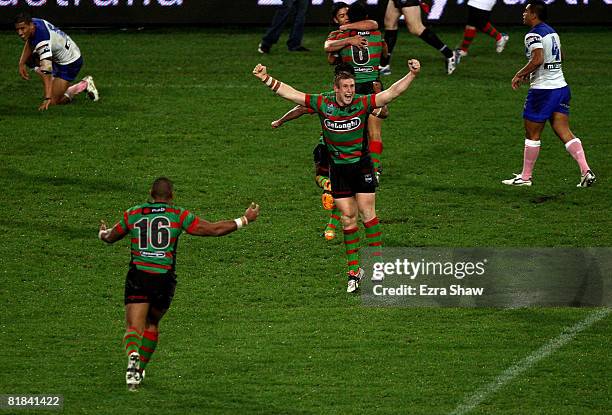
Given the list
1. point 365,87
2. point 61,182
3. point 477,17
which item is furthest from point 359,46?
point 477,17

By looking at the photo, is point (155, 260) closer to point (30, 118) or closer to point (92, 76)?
point (30, 118)

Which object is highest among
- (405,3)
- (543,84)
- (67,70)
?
(543,84)

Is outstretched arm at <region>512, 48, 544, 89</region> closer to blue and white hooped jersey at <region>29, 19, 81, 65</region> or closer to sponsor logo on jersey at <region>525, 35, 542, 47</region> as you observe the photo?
sponsor logo on jersey at <region>525, 35, 542, 47</region>

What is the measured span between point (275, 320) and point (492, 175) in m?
6.01

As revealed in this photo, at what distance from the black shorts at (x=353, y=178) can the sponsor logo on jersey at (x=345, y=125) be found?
41cm

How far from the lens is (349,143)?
1338 centimetres

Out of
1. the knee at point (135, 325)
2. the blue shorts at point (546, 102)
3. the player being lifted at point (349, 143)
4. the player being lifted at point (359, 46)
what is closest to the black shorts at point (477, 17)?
the blue shorts at point (546, 102)

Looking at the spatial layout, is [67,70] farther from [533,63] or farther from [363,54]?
[533,63]

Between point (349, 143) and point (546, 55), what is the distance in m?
4.58

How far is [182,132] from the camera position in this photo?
790 inches

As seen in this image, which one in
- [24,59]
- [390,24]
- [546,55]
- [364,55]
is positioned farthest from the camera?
[390,24]

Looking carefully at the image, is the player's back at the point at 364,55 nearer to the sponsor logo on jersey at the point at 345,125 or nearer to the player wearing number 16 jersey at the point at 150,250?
the sponsor logo on jersey at the point at 345,125

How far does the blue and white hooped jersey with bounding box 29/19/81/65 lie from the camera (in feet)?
65.3

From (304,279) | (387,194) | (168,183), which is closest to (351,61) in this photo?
(387,194)
